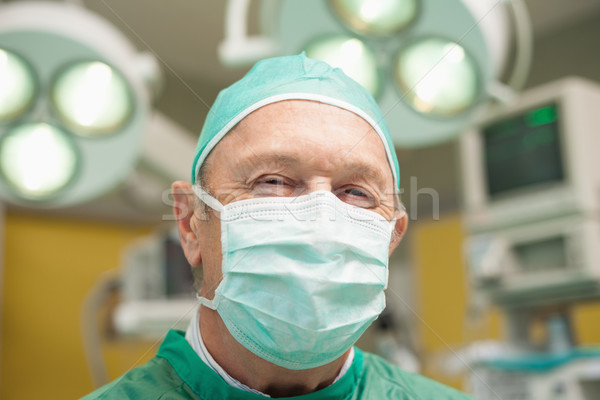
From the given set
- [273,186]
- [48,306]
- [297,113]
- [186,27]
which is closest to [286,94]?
[297,113]

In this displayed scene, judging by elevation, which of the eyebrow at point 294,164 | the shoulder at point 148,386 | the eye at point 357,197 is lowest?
the shoulder at point 148,386

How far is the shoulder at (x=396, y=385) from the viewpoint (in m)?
1.21

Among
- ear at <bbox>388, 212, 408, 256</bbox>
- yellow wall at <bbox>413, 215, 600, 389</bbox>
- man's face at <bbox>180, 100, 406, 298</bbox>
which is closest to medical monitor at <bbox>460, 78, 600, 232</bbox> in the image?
ear at <bbox>388, 212, 408, 256</bbox>

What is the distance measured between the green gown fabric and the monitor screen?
1.16 m

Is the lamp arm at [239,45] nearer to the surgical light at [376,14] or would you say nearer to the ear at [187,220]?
the surgical light at [376,14]

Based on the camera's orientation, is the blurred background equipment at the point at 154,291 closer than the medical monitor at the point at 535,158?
No

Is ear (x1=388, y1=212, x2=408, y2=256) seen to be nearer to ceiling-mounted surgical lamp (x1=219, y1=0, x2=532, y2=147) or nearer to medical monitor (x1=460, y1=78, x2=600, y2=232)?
ceiling-mounted surgical lamp (x1=219, y1=0, x2=532, y2=147)

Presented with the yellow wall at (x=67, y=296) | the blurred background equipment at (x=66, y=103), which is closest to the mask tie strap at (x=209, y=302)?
the blurred background equipment at (x=66, y=103)

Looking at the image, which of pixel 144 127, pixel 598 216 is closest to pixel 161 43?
Answer: pixel 144 127

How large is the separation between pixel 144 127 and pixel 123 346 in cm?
277

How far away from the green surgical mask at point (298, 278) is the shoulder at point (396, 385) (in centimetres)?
23

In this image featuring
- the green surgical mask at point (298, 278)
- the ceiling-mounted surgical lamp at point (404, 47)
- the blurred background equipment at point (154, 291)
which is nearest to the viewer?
the green surgical mask at point (298, 278)

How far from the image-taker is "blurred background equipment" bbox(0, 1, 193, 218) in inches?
56.3

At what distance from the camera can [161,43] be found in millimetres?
3805
